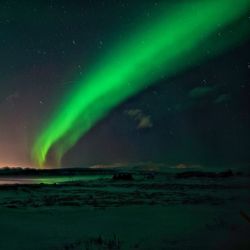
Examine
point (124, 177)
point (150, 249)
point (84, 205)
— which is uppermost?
point (124, 177)

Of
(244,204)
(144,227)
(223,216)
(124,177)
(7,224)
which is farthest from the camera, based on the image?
(124,177)

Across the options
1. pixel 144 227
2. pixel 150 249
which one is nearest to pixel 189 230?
pixel 144 227

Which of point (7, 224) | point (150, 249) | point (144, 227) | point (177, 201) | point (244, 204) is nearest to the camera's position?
point (150, 249)

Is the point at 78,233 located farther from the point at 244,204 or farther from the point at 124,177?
the point at 124,177

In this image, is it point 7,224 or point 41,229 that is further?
point 7,224

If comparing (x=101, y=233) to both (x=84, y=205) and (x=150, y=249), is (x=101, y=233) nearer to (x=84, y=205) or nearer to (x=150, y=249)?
(x=150, y=249)

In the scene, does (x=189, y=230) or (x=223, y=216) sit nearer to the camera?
(x=189, y=230)

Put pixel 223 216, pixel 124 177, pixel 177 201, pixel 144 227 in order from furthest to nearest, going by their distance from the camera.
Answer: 1. pixel 124 177
2. pixel 177 201
3. pixel 223 216
4. pixel 144 227

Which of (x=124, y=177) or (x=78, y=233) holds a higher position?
(x=124, y=177)

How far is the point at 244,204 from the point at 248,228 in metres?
8.32

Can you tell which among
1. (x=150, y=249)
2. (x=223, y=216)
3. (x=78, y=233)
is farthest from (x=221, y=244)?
(x=223, y=216)

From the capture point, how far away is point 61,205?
22.0 meters

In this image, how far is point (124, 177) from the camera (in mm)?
64812

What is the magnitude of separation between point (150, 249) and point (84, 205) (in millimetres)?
11863
